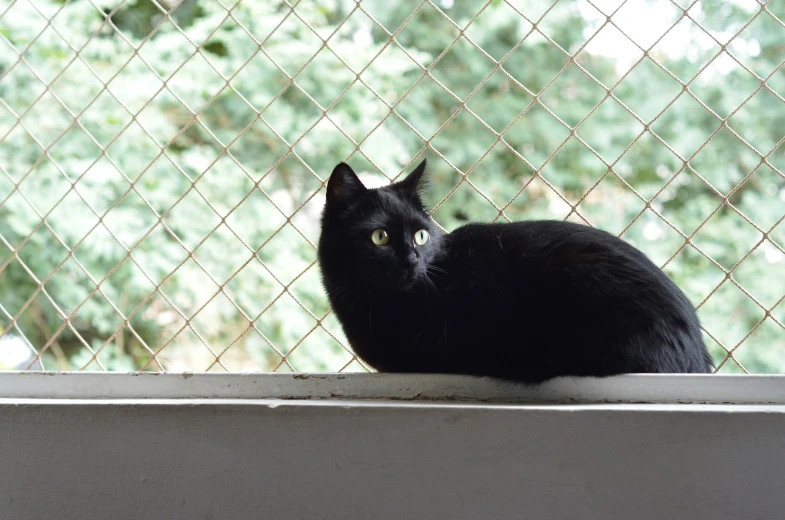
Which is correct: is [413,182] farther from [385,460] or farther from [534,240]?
[385,460]

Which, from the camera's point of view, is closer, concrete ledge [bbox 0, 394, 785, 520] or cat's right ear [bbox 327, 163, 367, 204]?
concrete ledge [bbox 0, 394, 785, 520]

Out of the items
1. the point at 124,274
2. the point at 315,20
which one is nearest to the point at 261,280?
the point at 124,274

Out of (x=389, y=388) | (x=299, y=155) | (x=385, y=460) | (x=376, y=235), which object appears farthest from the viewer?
(x=299, y=155)

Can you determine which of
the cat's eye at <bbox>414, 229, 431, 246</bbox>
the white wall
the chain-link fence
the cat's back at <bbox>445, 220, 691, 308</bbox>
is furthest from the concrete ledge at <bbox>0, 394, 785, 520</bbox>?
the chain-link fence

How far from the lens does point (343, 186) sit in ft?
3.99

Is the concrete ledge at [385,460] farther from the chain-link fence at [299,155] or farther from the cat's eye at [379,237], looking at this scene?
the chain-link fence at [299,155]

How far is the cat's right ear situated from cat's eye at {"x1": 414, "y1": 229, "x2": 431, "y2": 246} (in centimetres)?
13

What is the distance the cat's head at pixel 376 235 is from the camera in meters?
1.15

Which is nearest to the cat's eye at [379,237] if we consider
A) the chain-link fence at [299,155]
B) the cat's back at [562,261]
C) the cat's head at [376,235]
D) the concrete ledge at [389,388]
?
the cat's head at [376,235]

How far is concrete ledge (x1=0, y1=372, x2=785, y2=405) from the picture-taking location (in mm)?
950

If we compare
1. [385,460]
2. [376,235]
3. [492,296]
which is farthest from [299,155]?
[385,460]

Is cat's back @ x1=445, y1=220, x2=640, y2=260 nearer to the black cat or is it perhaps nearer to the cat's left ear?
the black cat

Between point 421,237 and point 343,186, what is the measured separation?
0.56 feet

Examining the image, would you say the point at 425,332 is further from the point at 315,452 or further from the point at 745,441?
the point at 745,441
